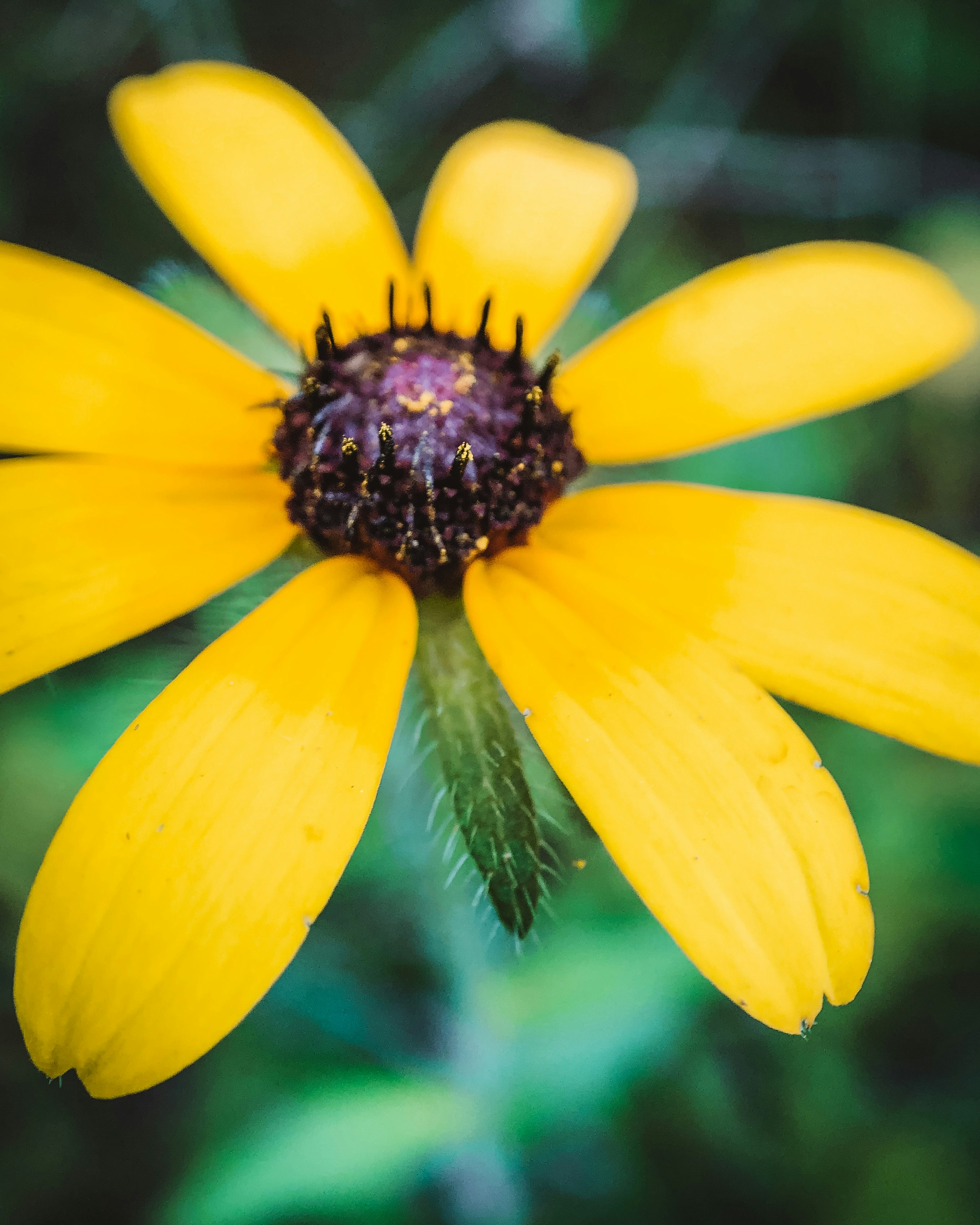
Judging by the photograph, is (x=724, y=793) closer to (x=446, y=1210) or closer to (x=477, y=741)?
(x=477, y=741)

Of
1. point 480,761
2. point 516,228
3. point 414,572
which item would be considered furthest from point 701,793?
point 516,228

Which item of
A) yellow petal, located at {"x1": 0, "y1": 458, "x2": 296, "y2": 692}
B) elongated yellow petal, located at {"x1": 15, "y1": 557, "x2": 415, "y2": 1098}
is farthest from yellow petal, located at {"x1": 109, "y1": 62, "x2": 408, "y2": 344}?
elongated yellow petal, located at {"x1": 15, "y1": 557, "x2": 415, "y2": 1098}

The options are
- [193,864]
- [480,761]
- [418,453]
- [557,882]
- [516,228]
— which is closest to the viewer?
[193,864]

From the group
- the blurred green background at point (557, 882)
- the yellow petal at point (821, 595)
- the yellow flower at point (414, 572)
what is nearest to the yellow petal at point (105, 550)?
the yellow flower at point (414, 572)

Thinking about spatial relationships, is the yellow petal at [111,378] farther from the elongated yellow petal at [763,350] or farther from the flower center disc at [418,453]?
the elongated yellow petal at [763,350]

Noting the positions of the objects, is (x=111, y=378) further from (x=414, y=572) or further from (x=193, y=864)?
(x=193, y=864)

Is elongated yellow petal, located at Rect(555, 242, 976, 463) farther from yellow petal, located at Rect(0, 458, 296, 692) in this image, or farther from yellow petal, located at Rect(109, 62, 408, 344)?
yellow petal, located at Rect(0, 458, 296, 692)
